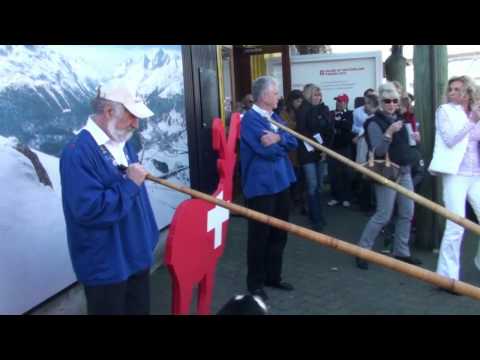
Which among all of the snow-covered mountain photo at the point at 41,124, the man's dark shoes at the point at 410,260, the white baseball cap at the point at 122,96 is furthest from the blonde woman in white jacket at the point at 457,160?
the white baseball cap at the point at 122,96

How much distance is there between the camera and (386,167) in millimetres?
5086

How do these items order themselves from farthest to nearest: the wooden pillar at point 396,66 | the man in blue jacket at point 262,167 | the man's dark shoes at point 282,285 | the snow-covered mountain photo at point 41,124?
1. the wooden pillar at point 396,66
2. the man's dark shoes at point 282,285
3. the man in blue jacket at point 262,167
4. the snow-covered mountain photo at point 41,124

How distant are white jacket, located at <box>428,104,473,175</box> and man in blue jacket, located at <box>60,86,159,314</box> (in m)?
2.84

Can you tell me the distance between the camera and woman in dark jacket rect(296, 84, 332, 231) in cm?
678

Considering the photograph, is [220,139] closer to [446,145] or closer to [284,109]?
[446,145]

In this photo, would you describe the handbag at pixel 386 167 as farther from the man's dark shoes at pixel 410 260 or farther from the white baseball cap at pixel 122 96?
the white baseball cap at pixel 122 96

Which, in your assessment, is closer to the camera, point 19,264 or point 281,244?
point 19,264

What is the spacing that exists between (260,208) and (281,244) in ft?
1.66

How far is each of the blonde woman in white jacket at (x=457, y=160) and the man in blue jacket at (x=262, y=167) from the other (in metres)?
1.26

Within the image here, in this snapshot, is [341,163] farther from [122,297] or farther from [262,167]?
[122,297]

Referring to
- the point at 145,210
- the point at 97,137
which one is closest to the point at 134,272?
the point at 145,210

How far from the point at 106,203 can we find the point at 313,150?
451 centimetres

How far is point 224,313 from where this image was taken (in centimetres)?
168

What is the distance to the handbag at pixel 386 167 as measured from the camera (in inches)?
200
